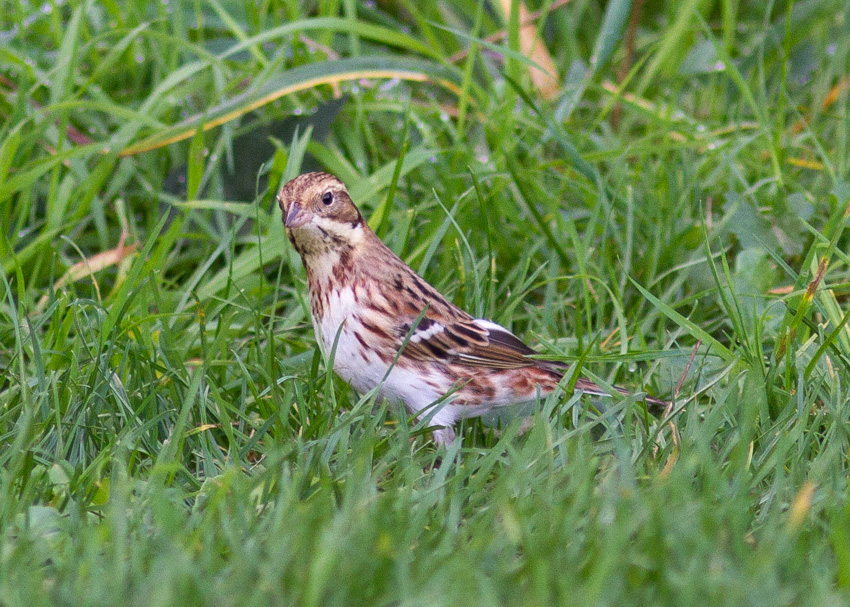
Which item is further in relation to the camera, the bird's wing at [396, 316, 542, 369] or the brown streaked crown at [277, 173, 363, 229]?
the bird's wing at [396, 316, 542, 369]

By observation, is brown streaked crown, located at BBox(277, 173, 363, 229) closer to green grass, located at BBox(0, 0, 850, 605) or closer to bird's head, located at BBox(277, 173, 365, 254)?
bird's head, located at BBox(277, 173, 365, 254)

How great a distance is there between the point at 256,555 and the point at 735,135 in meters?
3.87

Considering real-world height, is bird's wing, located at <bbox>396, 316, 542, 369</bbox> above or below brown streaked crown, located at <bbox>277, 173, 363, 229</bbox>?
below

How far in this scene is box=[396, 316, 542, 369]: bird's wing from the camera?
3820 millimetres

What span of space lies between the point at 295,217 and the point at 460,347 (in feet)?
2.42

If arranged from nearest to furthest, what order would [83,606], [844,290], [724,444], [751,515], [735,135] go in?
[83,606] → [751,515] → [724,444] → [844,290] → [735,135]

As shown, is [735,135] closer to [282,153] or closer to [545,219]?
[545,219]

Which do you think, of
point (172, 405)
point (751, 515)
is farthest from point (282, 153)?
point (751, 515)

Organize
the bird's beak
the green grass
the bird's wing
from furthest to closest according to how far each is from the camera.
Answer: the bird's wing → the bird's beak → the green grass

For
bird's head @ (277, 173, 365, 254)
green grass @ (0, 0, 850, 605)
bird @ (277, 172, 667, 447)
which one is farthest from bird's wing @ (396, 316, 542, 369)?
bird's head @ (277, 173, 365, 254)

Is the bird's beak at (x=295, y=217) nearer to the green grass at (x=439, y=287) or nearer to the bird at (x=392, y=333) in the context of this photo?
the bird at (x=392, y=333)

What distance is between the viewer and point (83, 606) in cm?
222

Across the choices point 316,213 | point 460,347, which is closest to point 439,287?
point 460,347

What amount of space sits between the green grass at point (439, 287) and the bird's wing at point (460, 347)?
26 cm
